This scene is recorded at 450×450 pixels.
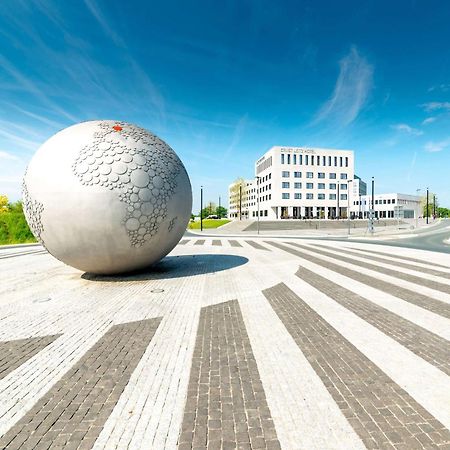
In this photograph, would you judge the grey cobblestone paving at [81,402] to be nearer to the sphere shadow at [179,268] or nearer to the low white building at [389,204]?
the sphere shadow at [179,268]

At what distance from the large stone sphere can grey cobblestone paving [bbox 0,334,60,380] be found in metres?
3.52

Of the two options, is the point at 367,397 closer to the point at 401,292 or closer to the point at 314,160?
the point at 401,292

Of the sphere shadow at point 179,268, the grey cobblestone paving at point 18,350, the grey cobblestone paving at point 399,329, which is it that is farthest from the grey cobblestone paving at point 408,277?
the grey cobblestone paving at point 18,350

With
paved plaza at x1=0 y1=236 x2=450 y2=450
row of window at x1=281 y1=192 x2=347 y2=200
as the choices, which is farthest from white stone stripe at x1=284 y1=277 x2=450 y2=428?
row of window at x1=281 y1=192 x2=347 y2=200

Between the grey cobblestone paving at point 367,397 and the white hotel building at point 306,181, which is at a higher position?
the white hotel building at point 306,181

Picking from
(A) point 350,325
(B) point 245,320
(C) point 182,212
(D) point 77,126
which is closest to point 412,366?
(A) point 350,325

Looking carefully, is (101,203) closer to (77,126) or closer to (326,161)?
(77,126)

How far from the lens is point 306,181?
69750 mm

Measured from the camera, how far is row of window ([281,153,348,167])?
68.8 meters

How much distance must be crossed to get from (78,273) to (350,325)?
9.82 m

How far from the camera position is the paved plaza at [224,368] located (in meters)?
2.90

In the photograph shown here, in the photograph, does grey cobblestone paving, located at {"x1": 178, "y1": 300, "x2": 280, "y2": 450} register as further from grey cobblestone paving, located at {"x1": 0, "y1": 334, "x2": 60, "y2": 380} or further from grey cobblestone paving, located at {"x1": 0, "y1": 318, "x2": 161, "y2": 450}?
grey cobblestone paving, located at {"x1": 0, "y1": 334, "x2": 60, "y2": 380}

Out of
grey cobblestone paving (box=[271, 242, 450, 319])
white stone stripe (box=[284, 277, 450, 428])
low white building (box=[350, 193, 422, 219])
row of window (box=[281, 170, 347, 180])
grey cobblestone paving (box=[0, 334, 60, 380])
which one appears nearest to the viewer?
white stone stripe (box=[284, 277, 450, 428])

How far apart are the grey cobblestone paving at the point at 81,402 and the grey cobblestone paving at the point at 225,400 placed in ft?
3.26
